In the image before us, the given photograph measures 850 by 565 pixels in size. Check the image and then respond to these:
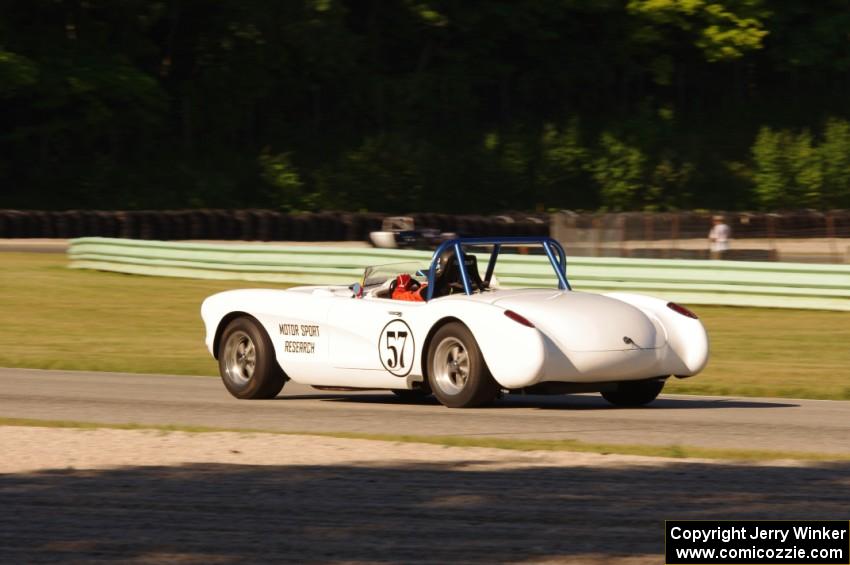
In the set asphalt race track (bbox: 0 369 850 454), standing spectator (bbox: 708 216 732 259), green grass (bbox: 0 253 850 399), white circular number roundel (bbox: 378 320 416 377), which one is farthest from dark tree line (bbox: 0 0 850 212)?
white circular number roundel (bbox: 378 320 416 377)

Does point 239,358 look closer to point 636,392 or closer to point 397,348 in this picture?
point 397,348

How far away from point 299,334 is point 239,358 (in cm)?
76

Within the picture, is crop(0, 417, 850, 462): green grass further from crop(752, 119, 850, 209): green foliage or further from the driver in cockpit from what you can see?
crop(752, 119, 850, 209): green foliage

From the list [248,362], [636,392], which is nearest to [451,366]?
[636,392]

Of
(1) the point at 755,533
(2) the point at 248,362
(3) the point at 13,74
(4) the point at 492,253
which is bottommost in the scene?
(2) the point at 248,362

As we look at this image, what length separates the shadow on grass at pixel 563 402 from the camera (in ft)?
38.5

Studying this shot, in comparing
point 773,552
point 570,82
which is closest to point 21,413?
point 773,552

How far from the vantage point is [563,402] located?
12242 millimetres

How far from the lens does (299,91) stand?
6178 centimetres

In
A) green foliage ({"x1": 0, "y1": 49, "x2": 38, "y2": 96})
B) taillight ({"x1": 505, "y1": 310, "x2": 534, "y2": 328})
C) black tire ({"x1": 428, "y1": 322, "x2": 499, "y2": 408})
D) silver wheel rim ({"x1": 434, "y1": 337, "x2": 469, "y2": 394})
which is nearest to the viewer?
taillight ({"x1": 505, "y1": 310, "x2": 534, "y2": 328})

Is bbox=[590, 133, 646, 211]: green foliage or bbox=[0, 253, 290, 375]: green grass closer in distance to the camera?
bbox=[0, 253, 290, 375]: green grass

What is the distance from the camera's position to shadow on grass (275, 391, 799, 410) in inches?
462

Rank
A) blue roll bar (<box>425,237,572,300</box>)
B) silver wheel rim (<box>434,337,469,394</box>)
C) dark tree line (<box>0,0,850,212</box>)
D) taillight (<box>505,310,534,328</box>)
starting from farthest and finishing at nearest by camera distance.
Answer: dark tree line (<box>0,0,850,212</box>)
blue roll bar (<box>425,237,572,300</box>)
silver wheel rim (<box>434,337,469,394</box>)
taillight (<box>505,310,534,328</box>)

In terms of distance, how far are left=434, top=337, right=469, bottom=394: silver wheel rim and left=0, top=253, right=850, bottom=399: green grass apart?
2.94 metres
